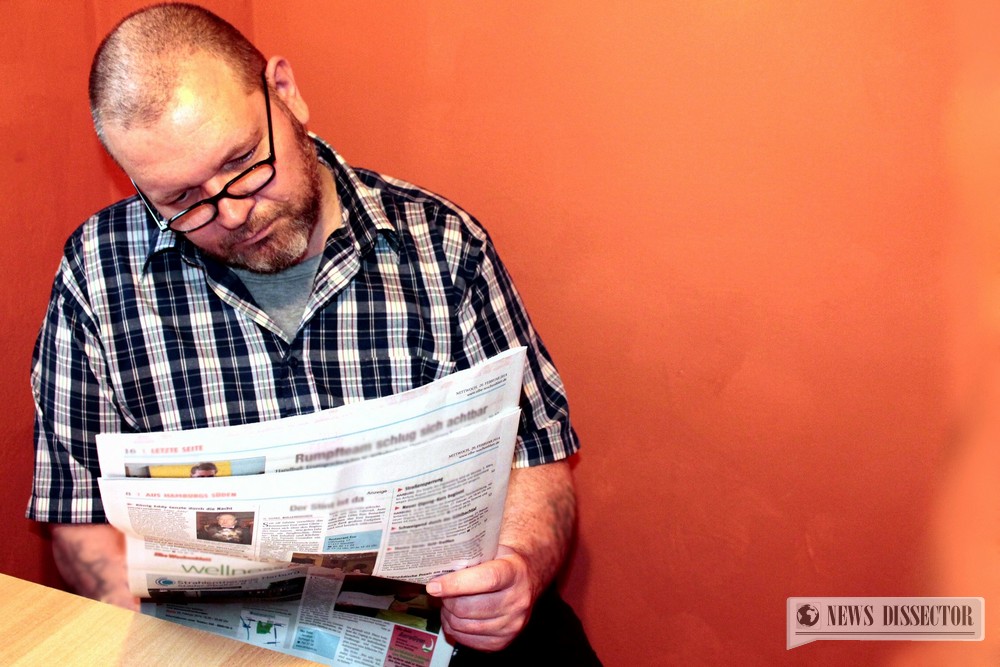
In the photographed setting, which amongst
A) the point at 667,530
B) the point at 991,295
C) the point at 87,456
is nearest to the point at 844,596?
the point at 667,530

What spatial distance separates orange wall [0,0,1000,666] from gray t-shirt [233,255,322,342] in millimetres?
393

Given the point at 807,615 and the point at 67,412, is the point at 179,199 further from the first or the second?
the point at 807,615

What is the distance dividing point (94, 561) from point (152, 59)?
0.67 metres

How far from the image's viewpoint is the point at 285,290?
4.15 feet

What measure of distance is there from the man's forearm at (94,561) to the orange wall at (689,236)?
0.28 m

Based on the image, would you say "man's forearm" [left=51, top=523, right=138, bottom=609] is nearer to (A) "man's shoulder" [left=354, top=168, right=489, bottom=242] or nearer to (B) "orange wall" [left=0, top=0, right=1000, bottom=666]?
(B) "orange wall" [left=0, top=0, right=1000, bottom=666]

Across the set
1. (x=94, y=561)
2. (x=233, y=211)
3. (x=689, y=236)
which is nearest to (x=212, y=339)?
(x=233, y=211)

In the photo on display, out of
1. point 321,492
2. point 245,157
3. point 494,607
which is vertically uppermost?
point 245,157

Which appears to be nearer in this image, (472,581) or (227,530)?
(227,530)

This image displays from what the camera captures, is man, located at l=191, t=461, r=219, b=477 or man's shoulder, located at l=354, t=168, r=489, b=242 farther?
man's shoulder, located at l=354, t=168, r=489, b=242

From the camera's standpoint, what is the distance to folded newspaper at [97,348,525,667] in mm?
767

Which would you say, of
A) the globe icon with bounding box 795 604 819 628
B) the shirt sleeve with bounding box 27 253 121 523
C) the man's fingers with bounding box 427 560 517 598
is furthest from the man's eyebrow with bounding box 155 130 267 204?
the globe icon with bounding box 795 604 819 628

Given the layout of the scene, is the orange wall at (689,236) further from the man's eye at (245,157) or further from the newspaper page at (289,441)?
the newspaper page at (289,441)

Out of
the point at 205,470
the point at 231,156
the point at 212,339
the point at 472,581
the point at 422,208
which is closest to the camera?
the point at 205,470
